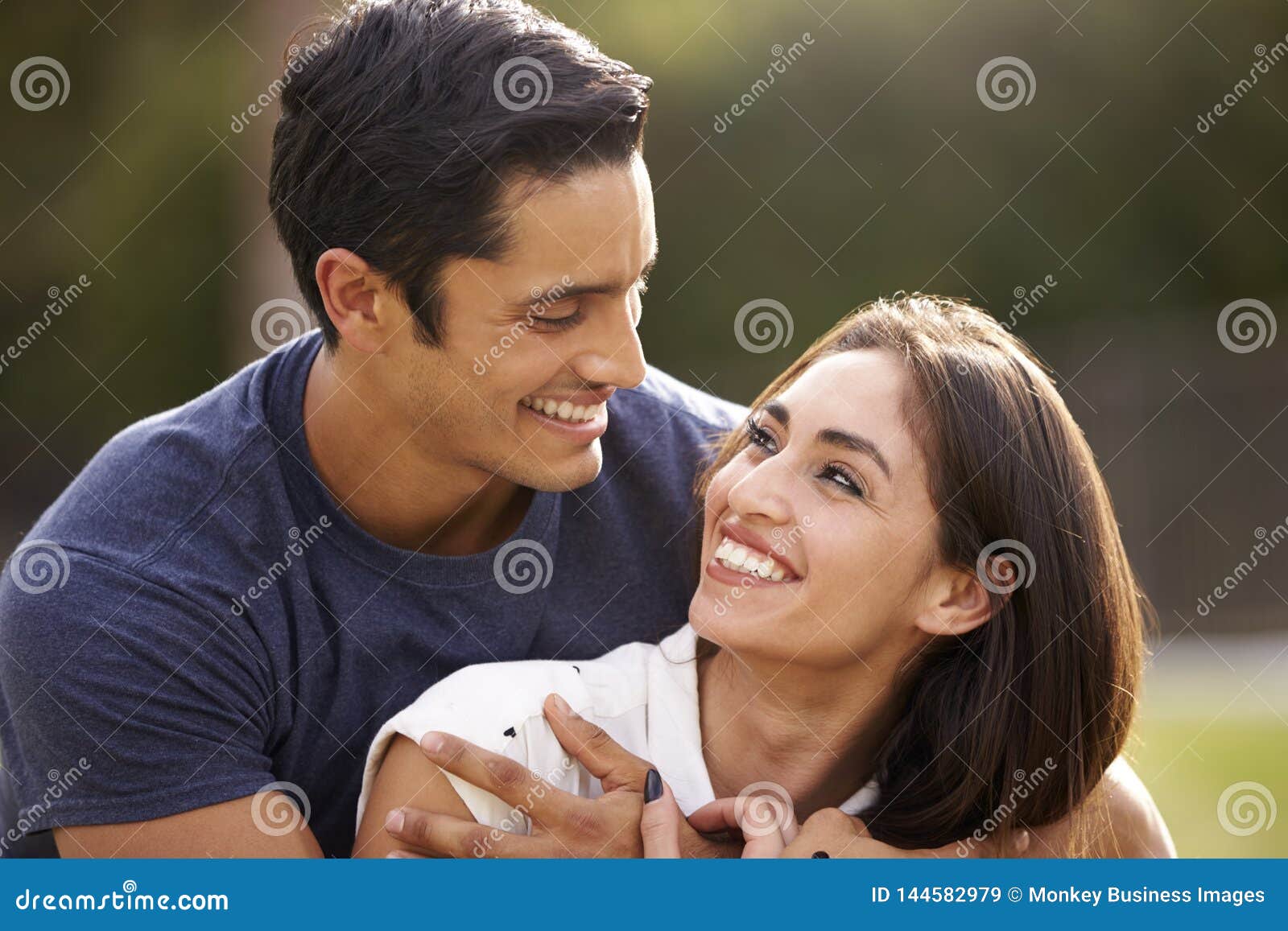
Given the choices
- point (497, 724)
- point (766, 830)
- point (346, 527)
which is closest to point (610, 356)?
point (346, 527)

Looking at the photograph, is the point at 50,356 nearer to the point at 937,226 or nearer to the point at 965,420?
the point at 937,226

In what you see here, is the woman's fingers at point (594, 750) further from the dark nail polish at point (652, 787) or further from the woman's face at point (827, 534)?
the woman's face at point (827, 534)

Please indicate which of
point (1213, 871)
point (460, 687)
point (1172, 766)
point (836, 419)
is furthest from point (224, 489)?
point (1172, 766)

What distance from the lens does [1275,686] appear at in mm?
7371

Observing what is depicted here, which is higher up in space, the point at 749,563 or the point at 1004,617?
the point at 1004,617

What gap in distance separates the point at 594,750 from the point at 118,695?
0.94 m

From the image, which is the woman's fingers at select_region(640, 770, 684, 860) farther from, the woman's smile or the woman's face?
the woman's smile

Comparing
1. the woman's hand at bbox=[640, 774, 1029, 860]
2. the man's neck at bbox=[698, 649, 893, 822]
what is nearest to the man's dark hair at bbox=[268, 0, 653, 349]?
the man's neck at bbox=[698, 649, 893, 822]

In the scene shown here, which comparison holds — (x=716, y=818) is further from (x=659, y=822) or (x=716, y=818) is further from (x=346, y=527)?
(x=346, y=527)

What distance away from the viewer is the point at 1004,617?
2848mm

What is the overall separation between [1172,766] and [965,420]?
3.70m

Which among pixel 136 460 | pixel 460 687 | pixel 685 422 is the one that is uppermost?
pixel 685 422

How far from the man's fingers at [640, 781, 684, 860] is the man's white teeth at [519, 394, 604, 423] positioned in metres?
0.86

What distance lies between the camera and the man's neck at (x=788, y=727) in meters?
2.91
